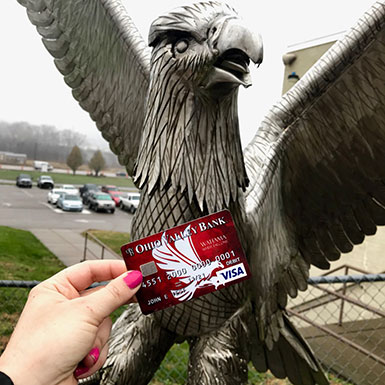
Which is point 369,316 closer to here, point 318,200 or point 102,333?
point 318,200

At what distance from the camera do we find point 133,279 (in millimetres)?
719

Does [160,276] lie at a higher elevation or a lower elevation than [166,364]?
higher

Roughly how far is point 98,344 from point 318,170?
75 cm

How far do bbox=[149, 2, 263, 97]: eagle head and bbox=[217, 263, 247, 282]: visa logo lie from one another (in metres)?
0.37

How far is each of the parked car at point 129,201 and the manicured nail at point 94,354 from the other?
449 inches

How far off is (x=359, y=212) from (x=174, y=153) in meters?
0.67

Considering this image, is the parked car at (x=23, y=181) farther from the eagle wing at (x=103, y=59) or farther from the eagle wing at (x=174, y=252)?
the eagle wing at (x=174, y=252)

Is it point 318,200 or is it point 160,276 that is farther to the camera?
point 318,200

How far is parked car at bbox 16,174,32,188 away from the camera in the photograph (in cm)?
1379

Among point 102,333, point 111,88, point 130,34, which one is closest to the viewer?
point 102,333

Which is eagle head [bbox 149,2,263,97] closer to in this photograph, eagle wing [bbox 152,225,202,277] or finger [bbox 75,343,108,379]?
eagle wing [bbox 152,225,202,277]

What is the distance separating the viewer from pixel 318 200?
1.14 m

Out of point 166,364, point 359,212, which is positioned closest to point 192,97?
point 359,212

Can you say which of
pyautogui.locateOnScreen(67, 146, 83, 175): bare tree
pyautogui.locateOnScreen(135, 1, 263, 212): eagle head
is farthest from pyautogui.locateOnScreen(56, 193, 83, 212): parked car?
pyautogui.locateOnScreen(135, 1, 263, 212): eagle head
